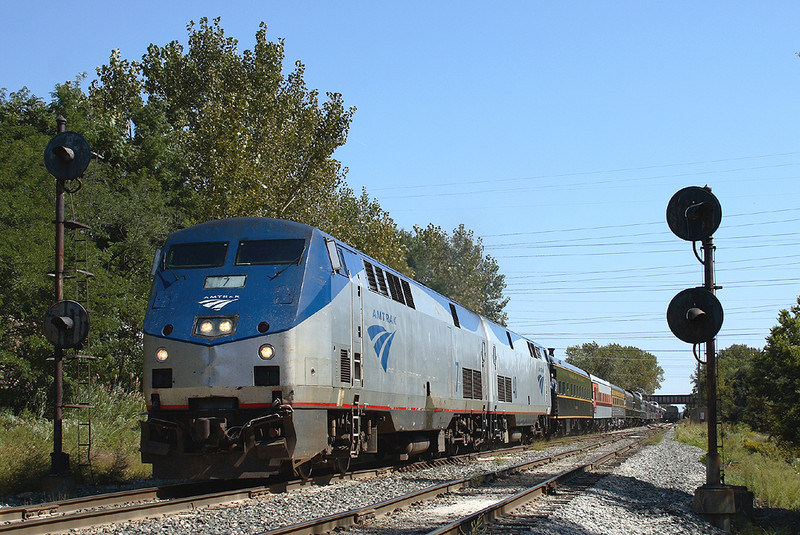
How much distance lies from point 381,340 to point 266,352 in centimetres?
390

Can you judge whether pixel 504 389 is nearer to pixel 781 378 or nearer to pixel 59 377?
pixel 59 377

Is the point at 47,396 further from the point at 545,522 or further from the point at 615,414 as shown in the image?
the point at 615,414

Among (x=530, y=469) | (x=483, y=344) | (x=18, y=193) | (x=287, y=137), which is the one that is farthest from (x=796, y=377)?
(x=18, y=193)

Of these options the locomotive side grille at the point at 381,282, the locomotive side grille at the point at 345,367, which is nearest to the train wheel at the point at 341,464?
the locomotive side grille at the point at 345,367

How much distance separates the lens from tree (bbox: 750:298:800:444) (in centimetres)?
3306

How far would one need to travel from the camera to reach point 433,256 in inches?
3484

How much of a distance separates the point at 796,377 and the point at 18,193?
29.7m

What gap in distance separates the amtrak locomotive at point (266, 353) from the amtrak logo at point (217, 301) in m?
0.02

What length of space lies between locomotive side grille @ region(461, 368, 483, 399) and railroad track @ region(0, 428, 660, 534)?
726 cm

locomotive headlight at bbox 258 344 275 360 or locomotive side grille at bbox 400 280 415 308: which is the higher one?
locomotive side grille at bbox 400 280 415 308

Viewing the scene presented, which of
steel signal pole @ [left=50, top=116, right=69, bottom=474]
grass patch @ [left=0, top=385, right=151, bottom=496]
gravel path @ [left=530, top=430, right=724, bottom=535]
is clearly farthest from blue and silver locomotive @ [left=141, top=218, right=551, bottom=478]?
gravel path @ [left=530, top=430, right=724, bottom=535]

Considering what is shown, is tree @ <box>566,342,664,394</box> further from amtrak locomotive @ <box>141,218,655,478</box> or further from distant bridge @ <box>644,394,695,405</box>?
amtrak locomotive @ <box>141,218,655,478</box>

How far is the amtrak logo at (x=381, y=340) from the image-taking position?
14883 mm

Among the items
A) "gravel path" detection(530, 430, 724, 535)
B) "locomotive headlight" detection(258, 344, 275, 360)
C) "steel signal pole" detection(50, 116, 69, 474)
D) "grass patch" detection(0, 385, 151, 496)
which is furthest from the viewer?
"grass patch" detection(0, 385, 151, 496)
